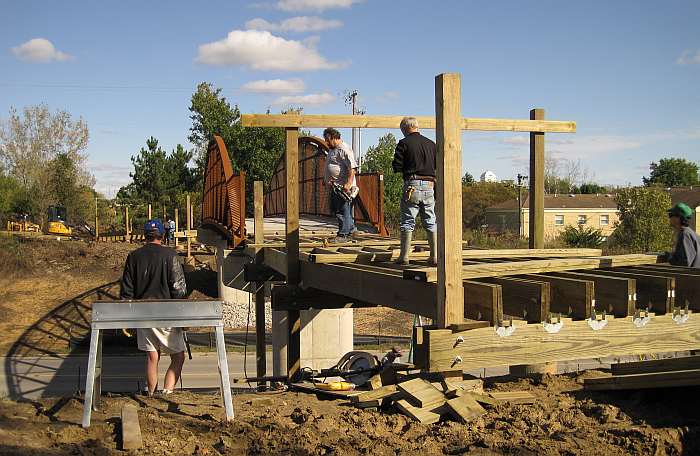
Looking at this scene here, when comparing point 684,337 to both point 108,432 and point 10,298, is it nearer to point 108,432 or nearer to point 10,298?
point 108,432

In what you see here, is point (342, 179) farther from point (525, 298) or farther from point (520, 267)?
point (525, 298)

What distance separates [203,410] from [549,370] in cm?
416

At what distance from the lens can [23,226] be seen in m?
56.4

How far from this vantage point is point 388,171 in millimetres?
72438

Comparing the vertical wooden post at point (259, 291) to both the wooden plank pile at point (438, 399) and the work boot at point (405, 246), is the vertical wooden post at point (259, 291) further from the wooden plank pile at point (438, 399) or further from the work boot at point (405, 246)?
the wooden plank pile at point (438, 399)

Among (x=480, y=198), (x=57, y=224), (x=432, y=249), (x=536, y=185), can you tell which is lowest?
(x=57, y=224)

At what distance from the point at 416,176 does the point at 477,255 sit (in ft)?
3.93

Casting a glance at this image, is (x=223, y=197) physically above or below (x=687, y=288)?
above

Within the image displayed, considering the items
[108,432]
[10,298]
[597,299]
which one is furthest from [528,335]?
[10,298]

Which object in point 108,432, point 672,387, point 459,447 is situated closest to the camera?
point 459,447

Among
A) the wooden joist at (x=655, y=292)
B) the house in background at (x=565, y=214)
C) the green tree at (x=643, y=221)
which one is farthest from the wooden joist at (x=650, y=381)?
the house in background at (x=565, y=214)

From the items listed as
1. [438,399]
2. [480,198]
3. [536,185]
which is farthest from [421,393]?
[480,198]

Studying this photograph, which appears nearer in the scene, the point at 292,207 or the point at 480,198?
the point at 292,207

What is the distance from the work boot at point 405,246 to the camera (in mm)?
6998
